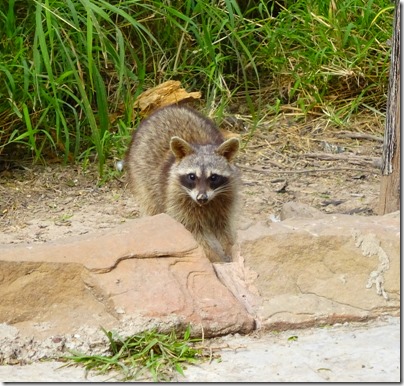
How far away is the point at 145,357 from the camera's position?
10.6 feet

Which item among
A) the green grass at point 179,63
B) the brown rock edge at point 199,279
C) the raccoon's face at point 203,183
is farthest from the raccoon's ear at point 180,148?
the brown rock edge at point 199,279

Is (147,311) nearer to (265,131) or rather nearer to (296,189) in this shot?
(296,189)

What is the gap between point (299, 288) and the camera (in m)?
3.63

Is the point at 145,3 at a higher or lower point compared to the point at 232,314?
higher

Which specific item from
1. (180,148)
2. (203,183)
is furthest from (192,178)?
(180,148)

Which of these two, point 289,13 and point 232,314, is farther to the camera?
point 289,13

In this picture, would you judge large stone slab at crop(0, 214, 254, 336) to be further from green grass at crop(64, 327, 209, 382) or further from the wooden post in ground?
the wooden post in ground

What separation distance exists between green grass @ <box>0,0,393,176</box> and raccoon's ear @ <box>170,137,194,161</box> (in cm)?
70

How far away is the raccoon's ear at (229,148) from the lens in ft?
15.9

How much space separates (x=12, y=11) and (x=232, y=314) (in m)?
2.67

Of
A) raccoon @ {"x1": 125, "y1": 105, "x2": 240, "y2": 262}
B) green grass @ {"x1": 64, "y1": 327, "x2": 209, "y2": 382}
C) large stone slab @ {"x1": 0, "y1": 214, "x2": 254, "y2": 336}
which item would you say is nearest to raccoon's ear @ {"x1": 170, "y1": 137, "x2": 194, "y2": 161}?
raccoon @ {"x1": 125, "y1": 105, "x2": 240, "y2": 262}

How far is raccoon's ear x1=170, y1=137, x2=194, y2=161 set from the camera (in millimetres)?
4815

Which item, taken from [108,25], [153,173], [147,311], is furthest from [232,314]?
[108,25]

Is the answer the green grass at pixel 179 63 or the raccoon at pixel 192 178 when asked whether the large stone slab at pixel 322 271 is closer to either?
the raccoon at pixel 192 178
